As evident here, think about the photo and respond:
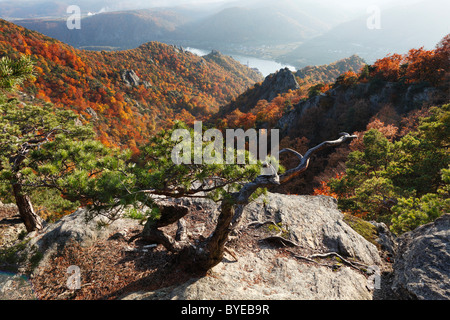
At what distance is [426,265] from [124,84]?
116m

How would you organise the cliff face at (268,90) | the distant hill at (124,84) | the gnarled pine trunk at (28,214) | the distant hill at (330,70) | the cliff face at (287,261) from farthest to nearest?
the distant hill at (330,70)
the cliff face at (268,90)
the distant hill at (124,84)
the gnarled pine trunk at (28,214)
the cliff face at (287,261)

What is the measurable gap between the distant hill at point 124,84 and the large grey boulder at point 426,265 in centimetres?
3204

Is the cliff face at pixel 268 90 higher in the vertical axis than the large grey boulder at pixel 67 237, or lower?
higher

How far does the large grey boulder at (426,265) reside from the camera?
420cm

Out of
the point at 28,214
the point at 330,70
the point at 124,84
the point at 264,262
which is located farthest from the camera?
the point at 330,70

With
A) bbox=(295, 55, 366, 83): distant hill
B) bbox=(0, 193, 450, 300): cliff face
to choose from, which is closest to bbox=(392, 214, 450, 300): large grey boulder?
bbox=(0, 193, 450, 300): cliff face

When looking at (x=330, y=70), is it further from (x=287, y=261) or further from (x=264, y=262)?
(x=264, y=262)

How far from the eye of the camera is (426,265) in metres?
4.68

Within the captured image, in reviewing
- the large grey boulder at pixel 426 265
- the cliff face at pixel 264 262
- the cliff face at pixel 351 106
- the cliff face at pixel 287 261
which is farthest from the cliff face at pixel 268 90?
the large grey boulder at pixel 426 265

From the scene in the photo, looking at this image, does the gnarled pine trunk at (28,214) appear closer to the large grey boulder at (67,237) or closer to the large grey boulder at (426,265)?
the large grey boulder at (67,237)

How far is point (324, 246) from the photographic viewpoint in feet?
27.2

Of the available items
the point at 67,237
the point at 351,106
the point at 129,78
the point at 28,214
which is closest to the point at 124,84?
the point at 129,78
